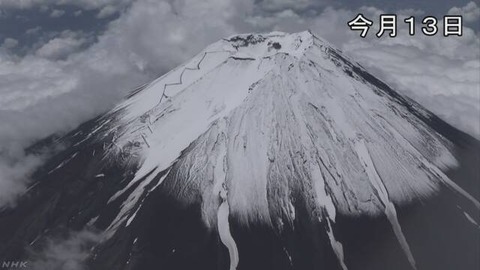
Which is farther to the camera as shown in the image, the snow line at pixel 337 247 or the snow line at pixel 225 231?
the snow line at pixel 337 247

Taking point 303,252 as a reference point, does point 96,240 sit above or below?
above

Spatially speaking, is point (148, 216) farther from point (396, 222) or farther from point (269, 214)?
point (396, 222)

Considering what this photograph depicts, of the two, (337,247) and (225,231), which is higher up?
(225,231)

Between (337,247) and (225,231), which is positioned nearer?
(337,247)

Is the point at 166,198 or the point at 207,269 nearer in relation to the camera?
the point at 207,269

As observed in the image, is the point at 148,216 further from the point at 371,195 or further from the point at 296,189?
the point at 371,195

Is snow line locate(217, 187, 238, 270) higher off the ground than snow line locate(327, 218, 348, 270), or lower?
higher

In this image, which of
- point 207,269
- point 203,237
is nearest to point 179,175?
point 203,237

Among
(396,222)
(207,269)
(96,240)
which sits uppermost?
(96,240)

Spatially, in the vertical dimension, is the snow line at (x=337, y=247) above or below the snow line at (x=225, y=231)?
below

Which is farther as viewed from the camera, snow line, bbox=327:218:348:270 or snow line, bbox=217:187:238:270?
snow line, bbox=327:218:348:270
